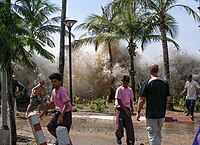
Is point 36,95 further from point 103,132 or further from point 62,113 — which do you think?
point 62,113

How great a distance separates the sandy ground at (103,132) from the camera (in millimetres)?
9992

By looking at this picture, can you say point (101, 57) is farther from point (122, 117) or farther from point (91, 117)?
point (122, 117)

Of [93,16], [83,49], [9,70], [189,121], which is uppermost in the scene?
[93,16]

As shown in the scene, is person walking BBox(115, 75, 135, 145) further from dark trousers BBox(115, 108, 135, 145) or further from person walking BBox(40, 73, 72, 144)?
person walking BBox(40, 73, 72, 144)

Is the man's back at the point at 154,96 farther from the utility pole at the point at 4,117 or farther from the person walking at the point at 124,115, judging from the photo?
the utility pole at the point at 4,117

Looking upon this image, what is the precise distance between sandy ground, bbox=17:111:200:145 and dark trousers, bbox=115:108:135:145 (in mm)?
1212

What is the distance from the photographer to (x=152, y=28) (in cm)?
1950

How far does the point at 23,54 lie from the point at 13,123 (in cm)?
152

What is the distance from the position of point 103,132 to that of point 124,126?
10.7 ft

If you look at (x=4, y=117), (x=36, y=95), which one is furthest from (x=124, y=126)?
(x=36, y=95)

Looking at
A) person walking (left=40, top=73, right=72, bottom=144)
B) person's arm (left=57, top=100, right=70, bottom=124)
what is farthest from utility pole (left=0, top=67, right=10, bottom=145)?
person's arm (left=57, top=100, right=70, bottom=124)

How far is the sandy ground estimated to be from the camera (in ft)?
32.8

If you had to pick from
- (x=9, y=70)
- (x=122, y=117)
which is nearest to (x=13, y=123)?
(x=9, y=70)

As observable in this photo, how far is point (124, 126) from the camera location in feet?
27.9
